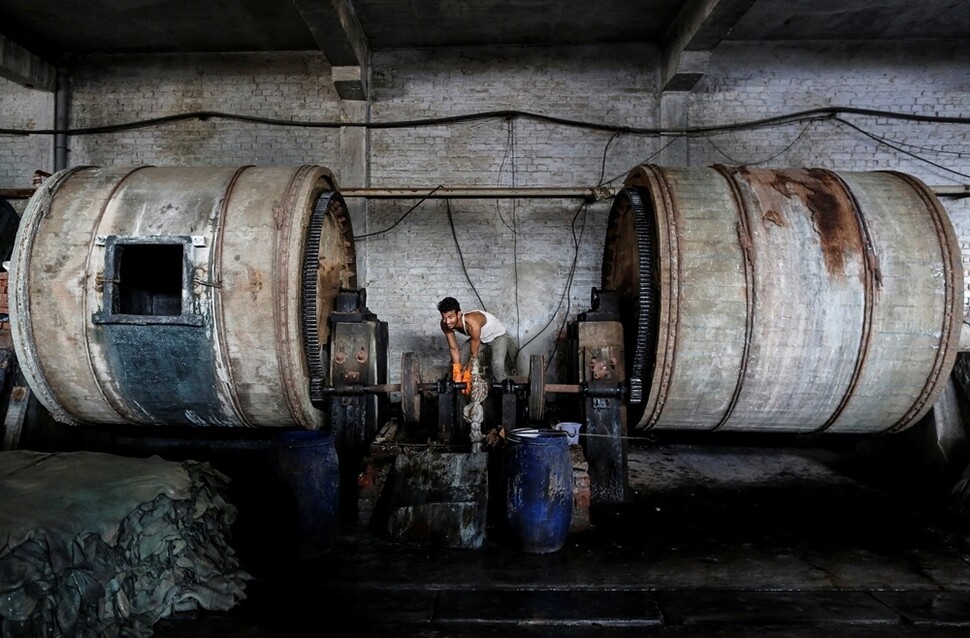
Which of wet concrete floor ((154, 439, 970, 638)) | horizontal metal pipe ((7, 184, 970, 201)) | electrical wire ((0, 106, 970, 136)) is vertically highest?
electrical wire ((0, 106, 970, 136))

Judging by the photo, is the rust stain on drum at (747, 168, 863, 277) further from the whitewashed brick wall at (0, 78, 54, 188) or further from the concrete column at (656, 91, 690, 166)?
the whitewashed brick wall at (0, 78, 54, 188)

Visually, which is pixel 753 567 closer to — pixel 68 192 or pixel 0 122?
pixel 68 192

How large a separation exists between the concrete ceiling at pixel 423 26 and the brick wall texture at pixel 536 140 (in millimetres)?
233

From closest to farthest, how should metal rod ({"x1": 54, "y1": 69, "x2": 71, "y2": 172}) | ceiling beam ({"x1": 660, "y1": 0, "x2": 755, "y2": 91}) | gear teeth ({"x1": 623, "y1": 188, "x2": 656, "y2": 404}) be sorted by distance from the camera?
gear teeth ({"x1": 623, "y1": 188, "x2": 656, "y2": 404}) → ceiling beam ({"x1": 660, "y1": 0, "x2": 755, "y2": 91}) → metal rod ({"x1": 54, "y1": 69, "x2": 71, "y2": 172})

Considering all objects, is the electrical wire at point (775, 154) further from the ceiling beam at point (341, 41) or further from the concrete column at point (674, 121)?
the ceiling beam at point (341, 41)

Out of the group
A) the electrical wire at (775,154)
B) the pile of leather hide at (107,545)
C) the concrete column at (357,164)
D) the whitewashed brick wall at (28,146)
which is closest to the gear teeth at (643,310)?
the pile of leather hide at (107,545)

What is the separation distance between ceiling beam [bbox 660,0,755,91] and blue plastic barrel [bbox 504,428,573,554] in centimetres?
451

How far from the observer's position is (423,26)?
6.65m

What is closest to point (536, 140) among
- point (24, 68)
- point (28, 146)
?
point (24, 68)

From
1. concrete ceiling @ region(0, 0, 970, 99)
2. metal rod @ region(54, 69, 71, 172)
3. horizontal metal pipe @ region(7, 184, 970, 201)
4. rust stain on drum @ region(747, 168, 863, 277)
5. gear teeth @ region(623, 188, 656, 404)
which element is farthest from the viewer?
metal rod @ region(54, 69, 71, 172)

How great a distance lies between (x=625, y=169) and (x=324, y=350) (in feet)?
13.7

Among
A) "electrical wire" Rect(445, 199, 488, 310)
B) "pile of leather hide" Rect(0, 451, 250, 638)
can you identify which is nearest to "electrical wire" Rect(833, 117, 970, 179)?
"electrical wire" Rect(445, 199, 488, 310)

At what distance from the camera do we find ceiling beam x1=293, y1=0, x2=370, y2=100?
224 inches

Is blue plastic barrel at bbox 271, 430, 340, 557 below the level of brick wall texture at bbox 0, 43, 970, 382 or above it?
below
